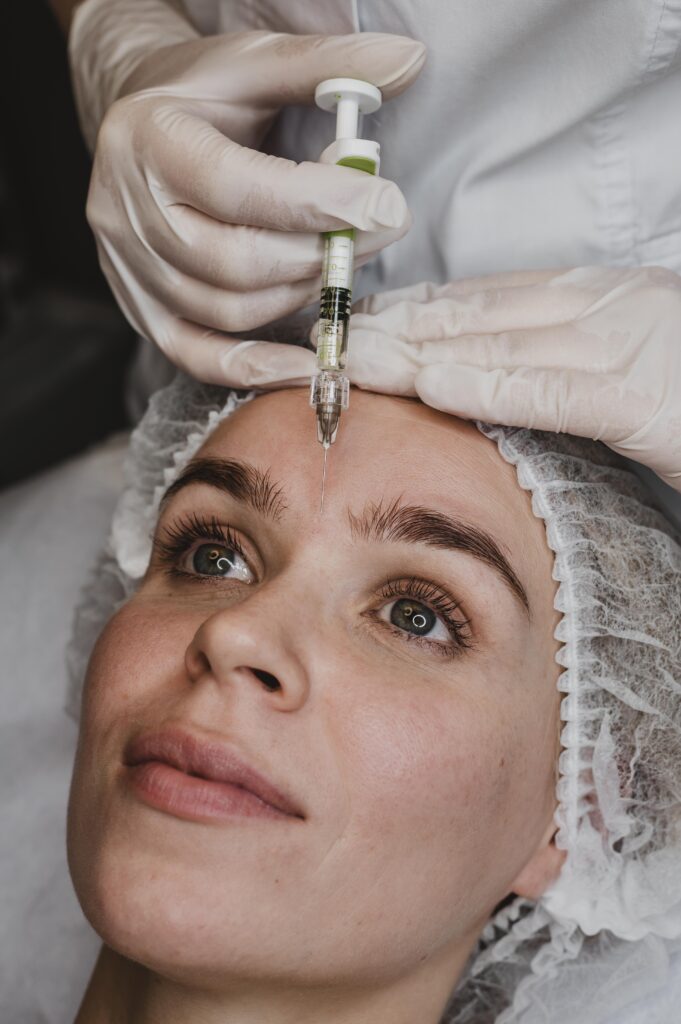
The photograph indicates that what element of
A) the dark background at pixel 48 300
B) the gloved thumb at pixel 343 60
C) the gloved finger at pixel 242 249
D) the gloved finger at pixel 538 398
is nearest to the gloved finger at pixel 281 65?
the gloved thumb at pixel 343 60

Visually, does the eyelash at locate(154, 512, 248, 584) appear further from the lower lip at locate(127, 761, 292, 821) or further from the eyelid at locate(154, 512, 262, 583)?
the lower lip at locate(127, 761, 292, 821)

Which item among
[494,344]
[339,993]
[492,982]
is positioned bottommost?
[492,982]

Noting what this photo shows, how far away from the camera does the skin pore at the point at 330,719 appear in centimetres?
121

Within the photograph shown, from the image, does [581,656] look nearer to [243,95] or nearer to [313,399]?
[313,399]

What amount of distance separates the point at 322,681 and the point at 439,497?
297 millimetres

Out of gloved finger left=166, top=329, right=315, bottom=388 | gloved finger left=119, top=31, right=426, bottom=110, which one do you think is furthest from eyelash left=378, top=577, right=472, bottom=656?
gloved finger left=119, top=31, right=426, bottom=110

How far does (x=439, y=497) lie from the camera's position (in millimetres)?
1374

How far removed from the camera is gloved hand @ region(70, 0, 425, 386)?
4.67 ft

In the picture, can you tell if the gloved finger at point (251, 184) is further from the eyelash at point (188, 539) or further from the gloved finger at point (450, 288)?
the eyelash at point (188, 539)

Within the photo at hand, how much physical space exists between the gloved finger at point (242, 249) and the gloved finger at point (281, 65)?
22 cm

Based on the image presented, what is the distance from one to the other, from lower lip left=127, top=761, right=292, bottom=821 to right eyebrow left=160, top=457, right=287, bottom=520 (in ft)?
1.20

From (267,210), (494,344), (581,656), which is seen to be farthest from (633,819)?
(267,210)

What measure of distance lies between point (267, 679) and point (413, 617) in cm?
25

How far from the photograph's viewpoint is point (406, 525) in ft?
4.42
